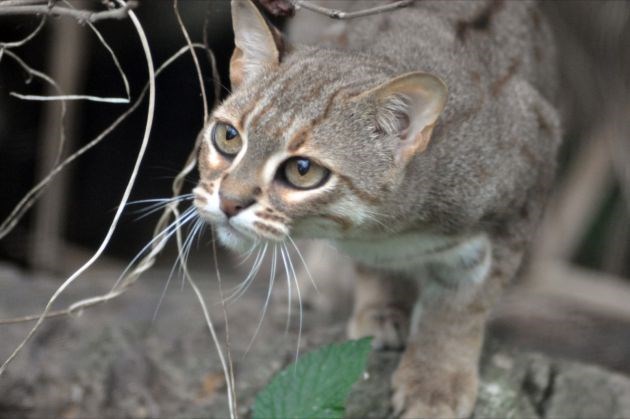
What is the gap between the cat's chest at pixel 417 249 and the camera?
3.60 m

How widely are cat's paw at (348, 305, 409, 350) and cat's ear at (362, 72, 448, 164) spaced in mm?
1200

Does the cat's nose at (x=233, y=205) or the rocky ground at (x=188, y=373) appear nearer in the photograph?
the cat's nose at (x=233, y=205)

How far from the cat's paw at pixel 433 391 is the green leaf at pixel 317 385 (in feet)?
2.16

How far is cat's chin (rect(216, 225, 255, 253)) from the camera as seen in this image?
298 cm

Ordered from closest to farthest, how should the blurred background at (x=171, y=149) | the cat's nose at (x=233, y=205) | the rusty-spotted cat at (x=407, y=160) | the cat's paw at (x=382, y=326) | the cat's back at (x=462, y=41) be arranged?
the cat's nose at (x=233, y=205)
the rusty-spotted cat at (x=407, y=160)
the cat's back at (x=462, y=41)
the cat's paw at (x=382, y=326)
the blurred background at (x=171, y=149)

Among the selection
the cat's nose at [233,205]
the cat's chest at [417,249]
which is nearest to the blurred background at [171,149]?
the cat's chest at [417,249]

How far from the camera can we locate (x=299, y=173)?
2.96 meters

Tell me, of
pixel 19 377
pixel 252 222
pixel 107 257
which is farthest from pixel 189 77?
pixel 252 222

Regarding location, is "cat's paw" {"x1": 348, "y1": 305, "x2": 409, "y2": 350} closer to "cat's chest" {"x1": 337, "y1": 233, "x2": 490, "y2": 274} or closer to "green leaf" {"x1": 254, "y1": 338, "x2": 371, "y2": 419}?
"cat's chest" {"x1": 337, "y1": 233, "x2": 490, "y2": 274}

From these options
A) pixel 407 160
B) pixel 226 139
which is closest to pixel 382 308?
pixel 407 160

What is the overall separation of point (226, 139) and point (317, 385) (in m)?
0.86

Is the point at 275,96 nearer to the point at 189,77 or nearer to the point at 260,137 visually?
the point at 260,137

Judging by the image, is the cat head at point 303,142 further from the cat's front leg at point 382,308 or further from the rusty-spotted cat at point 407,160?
the cat's front leg at point 382,308

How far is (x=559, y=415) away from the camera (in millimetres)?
3752
